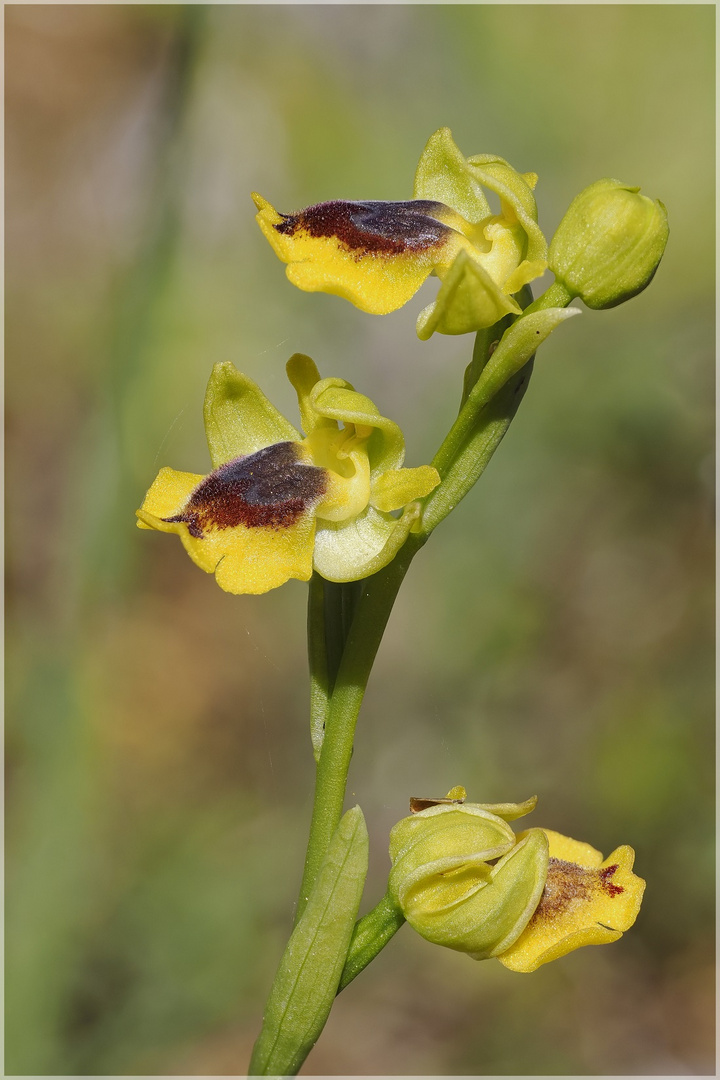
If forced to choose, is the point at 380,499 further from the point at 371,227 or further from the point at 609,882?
the point at 609,882

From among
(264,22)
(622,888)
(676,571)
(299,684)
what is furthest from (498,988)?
(264,22)

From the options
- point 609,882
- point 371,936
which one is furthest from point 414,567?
point 371,936

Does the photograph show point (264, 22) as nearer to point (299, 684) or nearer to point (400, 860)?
point (299, 684)

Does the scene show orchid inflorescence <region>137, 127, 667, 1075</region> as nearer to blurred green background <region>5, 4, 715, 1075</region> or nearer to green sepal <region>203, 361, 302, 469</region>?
green sepal <region>203, 361, 302, 469</region>

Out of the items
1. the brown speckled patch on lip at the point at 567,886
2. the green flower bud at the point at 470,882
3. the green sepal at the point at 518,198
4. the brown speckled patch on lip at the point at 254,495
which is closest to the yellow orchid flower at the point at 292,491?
the brown speckled patch on lip at the point at 254,495

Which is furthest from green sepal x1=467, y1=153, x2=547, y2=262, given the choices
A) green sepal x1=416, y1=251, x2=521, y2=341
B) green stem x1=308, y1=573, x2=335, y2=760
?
green stem x1=308, y1=573, x2=335, y2=760

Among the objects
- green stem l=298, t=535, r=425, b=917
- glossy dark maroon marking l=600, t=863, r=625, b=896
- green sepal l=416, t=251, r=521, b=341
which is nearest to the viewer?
green sepal l=416, t=251, r=521, b=341
